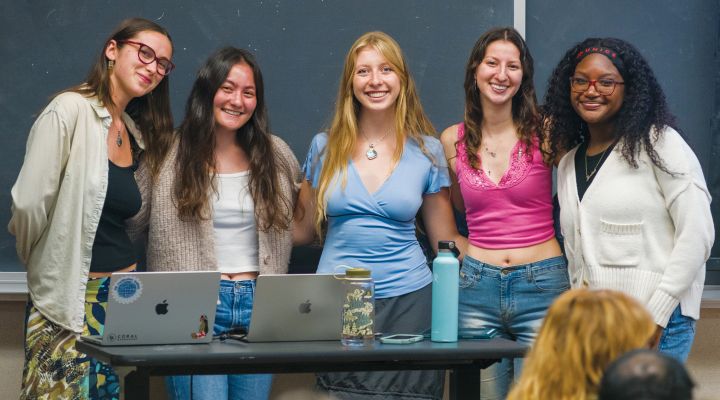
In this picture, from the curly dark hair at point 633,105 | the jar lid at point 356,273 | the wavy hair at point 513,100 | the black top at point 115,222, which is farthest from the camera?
the wavy hair at point 513,100

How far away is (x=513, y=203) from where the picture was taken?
3676 millimetres

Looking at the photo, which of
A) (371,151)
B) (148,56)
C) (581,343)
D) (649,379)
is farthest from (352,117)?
(649,379)

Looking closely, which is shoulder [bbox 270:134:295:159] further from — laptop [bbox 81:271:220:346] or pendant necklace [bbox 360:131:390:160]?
laptop [bbox 81:271:220:346]

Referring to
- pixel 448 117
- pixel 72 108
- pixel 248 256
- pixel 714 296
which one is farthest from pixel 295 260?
pixel 714 296

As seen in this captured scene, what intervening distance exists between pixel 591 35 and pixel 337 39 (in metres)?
1.09

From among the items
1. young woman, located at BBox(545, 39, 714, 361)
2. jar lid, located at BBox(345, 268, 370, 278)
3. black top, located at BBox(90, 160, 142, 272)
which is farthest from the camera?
black top, located at BBox(90, 160, 142, 272)

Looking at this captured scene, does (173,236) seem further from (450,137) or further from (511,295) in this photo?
(511,295)

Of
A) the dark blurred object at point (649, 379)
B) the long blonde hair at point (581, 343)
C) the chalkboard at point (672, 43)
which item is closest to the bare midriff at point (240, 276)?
the chalkboard at point (672, 43)

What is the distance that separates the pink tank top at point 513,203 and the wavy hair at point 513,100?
0.17 ft

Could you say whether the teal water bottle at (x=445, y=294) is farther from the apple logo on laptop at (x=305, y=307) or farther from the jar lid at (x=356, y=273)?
the apple logo on laptop at (x=305, y=307)

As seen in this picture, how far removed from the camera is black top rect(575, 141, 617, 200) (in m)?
3.41

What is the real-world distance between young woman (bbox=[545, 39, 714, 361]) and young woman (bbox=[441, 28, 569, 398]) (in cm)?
19

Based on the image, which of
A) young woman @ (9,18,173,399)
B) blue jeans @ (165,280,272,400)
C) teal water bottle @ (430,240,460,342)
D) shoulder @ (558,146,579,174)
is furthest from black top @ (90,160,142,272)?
shoulder @ (558,146,579,174)

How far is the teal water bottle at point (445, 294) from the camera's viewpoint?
3082 millimetres
